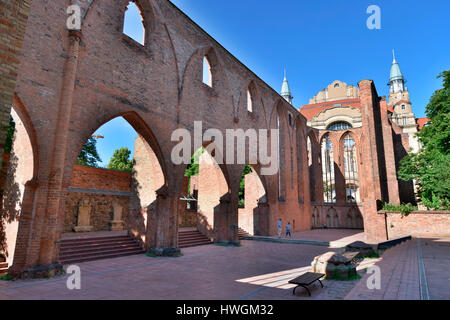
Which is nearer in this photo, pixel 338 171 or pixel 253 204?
pixel 253 204

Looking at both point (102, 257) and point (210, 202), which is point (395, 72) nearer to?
point (210, 202)

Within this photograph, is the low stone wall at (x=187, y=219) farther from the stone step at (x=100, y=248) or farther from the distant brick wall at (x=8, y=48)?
the distant brick wall at (x=8, y=48)

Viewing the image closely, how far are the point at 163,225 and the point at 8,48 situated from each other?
8.56 m

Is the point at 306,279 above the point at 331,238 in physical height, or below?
above

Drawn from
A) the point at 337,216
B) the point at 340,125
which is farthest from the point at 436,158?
the point at 340,125

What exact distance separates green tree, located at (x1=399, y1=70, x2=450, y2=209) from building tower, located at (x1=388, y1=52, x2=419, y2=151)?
1058 inches

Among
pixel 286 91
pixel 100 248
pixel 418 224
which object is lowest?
pixel 100 248

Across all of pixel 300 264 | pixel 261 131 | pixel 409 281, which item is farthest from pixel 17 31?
pixel 261 131

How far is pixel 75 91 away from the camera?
8.02 metres

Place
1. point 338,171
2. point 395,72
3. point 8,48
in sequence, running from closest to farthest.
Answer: point 8,48, point 338,171, point 395,72

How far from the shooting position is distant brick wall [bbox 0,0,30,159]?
9.51 ft

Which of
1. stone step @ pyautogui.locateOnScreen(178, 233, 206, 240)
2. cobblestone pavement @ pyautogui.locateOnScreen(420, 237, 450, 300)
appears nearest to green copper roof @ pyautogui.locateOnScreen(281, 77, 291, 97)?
stone step @ pyautogui.locateOnScreen(178, 233, 206, 240)

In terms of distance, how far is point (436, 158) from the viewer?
62.1 feet
